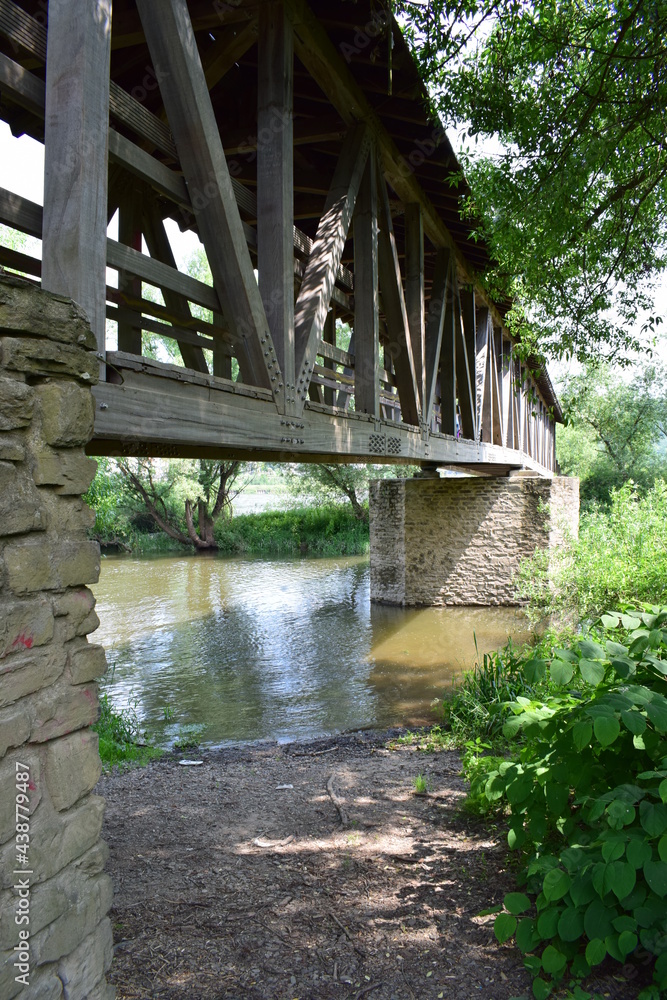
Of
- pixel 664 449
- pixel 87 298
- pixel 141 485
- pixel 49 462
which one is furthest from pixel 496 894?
pixel 664 449

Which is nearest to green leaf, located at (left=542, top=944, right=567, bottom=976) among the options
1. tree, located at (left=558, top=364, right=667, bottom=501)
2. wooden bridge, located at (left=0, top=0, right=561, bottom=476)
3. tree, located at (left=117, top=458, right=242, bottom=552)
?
wooden bridge, located at (left=0, top=0, right=561, bottom=476)

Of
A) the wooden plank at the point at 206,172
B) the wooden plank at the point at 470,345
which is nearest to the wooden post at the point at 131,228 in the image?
the wooden plank at the point at 206,172

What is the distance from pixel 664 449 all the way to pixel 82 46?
116ft

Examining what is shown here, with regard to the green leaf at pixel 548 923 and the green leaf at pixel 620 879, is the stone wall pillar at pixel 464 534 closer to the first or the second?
the green leaf at pixel 548 923

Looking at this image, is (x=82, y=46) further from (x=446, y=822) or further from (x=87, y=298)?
(x=446, y=822)

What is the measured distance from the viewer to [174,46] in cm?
310

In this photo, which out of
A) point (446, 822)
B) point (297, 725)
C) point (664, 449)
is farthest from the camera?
point (664, 449)

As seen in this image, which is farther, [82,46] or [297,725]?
[297,725]

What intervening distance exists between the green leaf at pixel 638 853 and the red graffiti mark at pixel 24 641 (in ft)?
6.33

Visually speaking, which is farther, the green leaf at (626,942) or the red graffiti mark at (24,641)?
the green leaf at (626,942)

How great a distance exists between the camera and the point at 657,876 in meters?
2.08

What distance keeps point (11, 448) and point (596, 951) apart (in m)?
2.34

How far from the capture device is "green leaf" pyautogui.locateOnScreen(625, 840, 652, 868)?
211 cm

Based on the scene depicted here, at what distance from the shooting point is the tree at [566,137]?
476 centimetres
